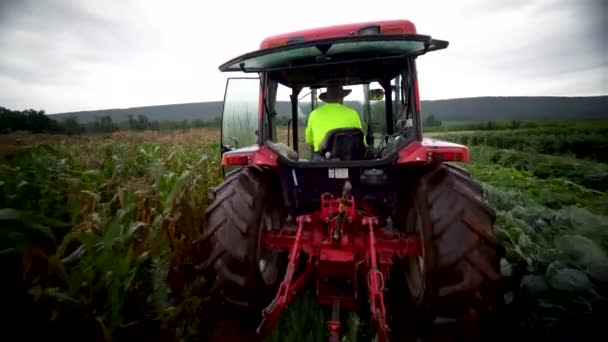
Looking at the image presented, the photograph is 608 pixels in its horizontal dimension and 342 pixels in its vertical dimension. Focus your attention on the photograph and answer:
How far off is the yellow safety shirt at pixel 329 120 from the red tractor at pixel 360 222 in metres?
0.27

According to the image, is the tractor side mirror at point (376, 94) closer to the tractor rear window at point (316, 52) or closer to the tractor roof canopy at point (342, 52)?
the tractor roof canopy at point (342, 52)

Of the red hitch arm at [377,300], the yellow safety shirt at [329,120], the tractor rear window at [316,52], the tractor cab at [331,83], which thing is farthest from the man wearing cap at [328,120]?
the red hitch arm at [377,300]

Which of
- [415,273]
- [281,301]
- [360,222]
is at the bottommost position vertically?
[415,273]

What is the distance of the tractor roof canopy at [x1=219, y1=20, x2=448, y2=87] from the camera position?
72.8 inches

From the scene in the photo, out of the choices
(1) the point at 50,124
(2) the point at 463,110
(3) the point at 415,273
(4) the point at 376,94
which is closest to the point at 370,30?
(4) the point at 376,94

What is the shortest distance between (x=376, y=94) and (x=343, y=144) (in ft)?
3.53

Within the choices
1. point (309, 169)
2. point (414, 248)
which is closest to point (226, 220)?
point (309, 169)

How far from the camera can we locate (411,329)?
7.43 ft

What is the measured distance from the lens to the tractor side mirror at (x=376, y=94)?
3199 millimetres

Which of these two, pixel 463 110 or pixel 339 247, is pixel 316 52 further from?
pixel 463 110

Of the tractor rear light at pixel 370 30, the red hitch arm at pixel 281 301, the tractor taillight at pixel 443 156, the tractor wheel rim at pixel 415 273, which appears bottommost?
the tractor wheel rim at pixel 415 273

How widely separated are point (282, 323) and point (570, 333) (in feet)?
5.35

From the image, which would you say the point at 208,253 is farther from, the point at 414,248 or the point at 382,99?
the point at 382,99

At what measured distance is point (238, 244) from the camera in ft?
6.71
